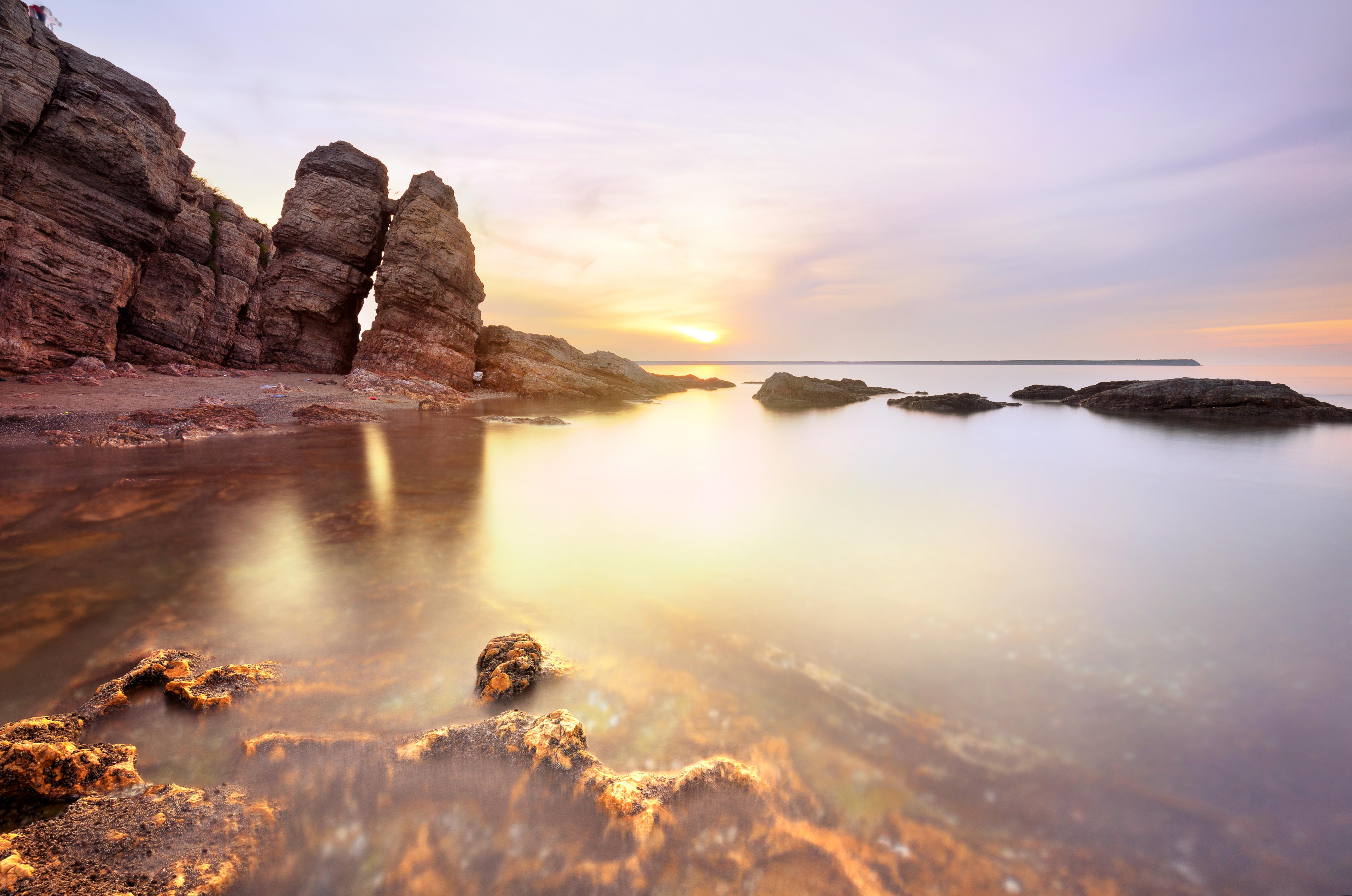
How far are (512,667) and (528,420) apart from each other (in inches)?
630

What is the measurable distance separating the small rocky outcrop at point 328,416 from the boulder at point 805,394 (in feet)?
72.9

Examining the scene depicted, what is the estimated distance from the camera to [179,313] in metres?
19.6

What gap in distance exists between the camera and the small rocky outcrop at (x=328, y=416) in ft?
49.0

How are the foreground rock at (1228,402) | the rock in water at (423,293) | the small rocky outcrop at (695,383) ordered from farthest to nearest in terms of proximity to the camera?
the small rocky outcrop at (695,383) < the rock in water at (423,293) < the foreground rock at (1228,402)

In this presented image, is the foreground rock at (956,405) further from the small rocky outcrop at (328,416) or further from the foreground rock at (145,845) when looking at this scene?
the foreground rock at (145,845)

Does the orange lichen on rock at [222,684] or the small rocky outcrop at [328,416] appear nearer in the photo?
the orange lichen on rock at [222,684]

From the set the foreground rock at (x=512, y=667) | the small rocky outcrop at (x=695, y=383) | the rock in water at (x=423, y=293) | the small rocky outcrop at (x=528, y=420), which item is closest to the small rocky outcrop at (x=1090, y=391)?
the small rocky outcrop at (x=528, y=420)

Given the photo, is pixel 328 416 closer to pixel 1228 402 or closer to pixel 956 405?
pixel 956 405

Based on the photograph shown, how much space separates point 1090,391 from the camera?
29.9 meters

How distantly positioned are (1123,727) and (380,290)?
31034mm

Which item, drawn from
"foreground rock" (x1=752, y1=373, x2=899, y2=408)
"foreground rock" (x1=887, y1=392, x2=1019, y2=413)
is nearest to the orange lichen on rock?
"foreground rock" (x1=887, y1=392, x2=1019, y2=413)

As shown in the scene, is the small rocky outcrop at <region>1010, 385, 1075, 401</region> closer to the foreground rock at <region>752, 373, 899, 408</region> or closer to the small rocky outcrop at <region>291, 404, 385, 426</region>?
the foreground rock at <region>752, 373, 899, 408</region>

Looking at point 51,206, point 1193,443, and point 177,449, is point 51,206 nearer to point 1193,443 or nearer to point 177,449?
point 177,449

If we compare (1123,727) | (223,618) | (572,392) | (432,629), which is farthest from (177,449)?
(572,392)
